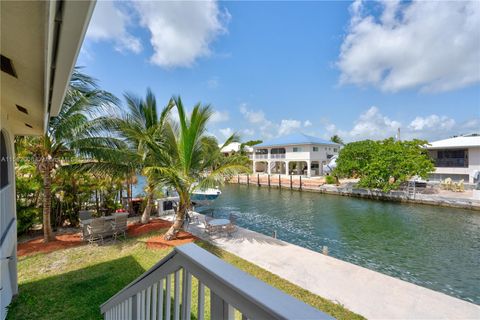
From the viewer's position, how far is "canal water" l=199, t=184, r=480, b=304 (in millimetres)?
8102

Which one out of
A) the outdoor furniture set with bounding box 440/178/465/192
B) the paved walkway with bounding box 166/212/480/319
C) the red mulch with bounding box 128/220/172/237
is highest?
the outdoor furniture set with bounding box 440/178/465/192

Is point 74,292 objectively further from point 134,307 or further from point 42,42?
point 42,42

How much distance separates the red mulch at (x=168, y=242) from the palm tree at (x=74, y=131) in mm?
3766

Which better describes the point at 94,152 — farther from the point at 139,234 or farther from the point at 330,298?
the point at 330,298

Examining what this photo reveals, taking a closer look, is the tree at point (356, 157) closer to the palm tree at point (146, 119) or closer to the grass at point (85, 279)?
the palm tree at point (146, 119)

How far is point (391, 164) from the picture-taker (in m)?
19.9

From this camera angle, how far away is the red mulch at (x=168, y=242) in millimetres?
7689

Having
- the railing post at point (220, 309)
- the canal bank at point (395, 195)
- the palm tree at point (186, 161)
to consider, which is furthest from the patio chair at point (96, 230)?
the railing post at point (220, 309)

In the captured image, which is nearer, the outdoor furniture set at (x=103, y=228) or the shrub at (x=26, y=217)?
the outdoor furniture set at (x=103, y=228)

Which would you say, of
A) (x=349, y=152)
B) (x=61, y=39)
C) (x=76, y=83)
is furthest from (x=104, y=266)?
(x=349, y=152)

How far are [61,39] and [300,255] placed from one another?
7.61 meters

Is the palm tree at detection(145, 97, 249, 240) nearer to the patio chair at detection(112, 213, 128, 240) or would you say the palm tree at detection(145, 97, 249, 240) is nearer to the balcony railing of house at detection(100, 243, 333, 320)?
the patio chair at detection(112, 213, 128, 240)

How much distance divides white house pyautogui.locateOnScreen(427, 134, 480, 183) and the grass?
26014mm

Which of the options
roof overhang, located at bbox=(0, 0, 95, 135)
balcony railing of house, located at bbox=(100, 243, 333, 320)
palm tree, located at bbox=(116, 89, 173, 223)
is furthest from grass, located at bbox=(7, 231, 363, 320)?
roof overhang, located at bbox=(0, 0, 95, 135)
